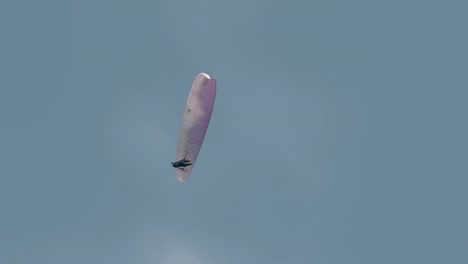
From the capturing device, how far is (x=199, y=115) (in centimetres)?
19412

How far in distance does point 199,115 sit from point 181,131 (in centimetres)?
482

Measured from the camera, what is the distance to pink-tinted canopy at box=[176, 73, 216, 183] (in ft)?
632

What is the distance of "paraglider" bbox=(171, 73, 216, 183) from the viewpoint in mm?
192500

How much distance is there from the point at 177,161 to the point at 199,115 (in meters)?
10.1

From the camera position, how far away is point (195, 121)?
195 meters

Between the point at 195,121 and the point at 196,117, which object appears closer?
the point at 196,117

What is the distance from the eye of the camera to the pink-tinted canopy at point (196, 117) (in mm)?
192500

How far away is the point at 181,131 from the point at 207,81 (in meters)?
10.5

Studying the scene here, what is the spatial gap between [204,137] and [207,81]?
10526mm

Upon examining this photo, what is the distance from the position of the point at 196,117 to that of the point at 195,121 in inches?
33.6

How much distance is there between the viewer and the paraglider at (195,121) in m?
192

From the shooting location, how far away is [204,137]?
19700 cm

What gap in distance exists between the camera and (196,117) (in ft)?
638
